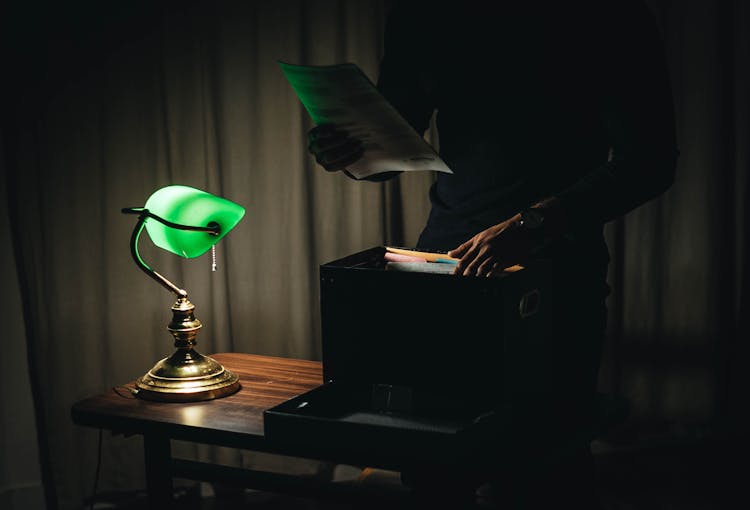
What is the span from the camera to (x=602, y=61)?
1264 millimetres

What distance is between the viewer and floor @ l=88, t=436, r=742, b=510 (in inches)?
94.3

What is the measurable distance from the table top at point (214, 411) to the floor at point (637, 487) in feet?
3.04

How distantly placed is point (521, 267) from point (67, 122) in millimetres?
1727

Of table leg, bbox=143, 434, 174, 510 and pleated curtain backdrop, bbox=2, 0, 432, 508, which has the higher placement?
pleated curtain backdrop, bbox=2, 0, 432, 508

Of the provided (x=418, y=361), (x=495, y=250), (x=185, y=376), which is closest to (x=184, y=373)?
(x=185, y=376)

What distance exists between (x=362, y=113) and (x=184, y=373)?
0.61 m

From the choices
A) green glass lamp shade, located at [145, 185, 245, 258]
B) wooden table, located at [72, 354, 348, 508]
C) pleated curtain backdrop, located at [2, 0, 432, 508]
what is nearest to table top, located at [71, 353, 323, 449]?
wooden table, located at [72, 354, 348, 508]

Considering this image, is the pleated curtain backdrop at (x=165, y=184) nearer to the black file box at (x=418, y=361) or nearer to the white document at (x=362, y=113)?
the white document at (x=362, y=113)

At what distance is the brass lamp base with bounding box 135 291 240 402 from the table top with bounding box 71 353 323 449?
0.05 ft

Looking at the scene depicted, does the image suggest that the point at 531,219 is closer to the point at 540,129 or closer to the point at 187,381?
the point at 540,129

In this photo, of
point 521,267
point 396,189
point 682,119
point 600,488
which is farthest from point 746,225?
point 521,267

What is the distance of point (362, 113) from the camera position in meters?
1.24

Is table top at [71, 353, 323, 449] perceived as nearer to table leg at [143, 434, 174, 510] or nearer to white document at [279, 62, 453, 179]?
table leg at [143, 434, 174, 510]

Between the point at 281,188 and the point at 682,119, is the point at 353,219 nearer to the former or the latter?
the point at 281,188
